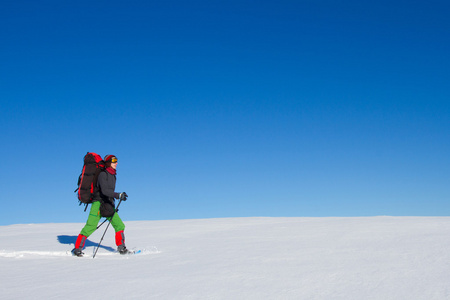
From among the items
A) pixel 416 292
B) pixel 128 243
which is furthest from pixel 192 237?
pixel 416 292

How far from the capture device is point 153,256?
616 cm

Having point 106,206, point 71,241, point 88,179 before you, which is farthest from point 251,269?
point 71,241

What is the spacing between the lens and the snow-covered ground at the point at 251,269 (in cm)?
370

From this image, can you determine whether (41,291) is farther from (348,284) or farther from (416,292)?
(416,292)

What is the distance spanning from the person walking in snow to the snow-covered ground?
1.02 ft

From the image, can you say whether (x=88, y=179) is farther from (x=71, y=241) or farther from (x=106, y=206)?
(x=71, y=241)

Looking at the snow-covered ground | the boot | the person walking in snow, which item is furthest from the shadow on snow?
the boot

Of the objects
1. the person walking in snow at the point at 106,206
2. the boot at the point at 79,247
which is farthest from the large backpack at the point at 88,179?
the boot at the point at 79,247

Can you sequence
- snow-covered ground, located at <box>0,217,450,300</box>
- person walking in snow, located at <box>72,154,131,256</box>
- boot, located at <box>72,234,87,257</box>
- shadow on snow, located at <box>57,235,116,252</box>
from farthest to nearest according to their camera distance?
shadow on snow, located at <box>57,235,116,252</box> → person walking in snow, located at <box>72,154,131,256</box> → boot, located at <box>72,234,87,257</box> → snow-covered ground, located at <box>0,217,450,300</box>

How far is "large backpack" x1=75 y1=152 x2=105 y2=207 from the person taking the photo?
22.2ft

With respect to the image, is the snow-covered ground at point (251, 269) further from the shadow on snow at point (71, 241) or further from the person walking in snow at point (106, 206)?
the person walking in snow at point (106, 206)

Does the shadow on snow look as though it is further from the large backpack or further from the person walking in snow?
the large backpack

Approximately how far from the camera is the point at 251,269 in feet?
15.4

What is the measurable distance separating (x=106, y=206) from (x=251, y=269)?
3464mm
